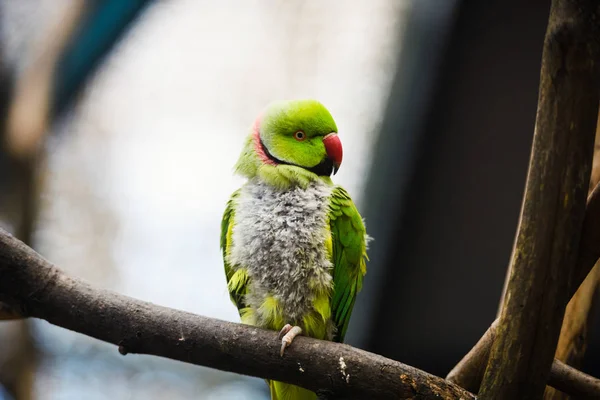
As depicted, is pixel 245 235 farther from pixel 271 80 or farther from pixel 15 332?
pixel 15 332

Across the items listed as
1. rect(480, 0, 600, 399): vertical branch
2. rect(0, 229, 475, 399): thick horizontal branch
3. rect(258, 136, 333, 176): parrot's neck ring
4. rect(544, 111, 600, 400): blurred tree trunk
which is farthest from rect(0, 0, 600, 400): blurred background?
rect(480, 0, 600, 399): vertical branch

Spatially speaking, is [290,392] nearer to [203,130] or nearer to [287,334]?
[287,334]

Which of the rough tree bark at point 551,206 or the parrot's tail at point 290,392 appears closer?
the rough tree bark at point 551,206

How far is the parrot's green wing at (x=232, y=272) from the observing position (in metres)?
1.75

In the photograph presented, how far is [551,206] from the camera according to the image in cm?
119

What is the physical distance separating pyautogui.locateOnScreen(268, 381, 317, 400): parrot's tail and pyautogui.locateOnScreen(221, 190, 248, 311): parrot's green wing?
295mm

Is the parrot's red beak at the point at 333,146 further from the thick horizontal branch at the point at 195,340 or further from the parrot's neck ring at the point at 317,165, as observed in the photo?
the thick horizontal branch at the point at 195,340

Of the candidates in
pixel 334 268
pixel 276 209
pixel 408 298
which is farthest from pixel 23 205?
pixel 408 298

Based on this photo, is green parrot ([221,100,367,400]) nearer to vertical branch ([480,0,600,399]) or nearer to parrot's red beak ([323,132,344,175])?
parrot's red beak ([323,132,344,175])

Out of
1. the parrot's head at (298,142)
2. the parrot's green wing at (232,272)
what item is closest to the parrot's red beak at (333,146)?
the parrot's head at (298,142)

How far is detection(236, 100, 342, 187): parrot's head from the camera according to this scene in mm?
1823

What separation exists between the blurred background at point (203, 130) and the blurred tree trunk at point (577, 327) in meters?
1.15

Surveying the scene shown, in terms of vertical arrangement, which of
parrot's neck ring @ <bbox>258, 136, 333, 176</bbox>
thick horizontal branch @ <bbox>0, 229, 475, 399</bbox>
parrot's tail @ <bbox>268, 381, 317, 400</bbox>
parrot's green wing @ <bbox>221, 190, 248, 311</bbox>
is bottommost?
parrot's tail @ <bbox>268, 381, 317, 400</bbox>

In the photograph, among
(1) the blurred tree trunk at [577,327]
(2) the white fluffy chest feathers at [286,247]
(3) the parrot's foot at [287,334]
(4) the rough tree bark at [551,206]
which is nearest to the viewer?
(4) the rough tree bark at [551,206]
